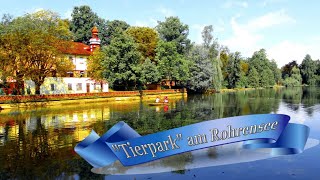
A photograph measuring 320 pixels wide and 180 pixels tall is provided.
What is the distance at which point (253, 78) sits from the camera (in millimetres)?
142750

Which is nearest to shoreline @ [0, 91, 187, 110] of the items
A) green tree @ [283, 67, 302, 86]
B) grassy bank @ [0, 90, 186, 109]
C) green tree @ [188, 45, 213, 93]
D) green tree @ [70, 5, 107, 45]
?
grassy bank @ [0, 90, 186, 109]

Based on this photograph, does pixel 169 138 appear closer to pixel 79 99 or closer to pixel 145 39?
pixel 79 99

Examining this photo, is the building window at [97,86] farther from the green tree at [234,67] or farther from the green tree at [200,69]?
the green tree at [234,67]

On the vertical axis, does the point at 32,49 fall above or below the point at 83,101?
above

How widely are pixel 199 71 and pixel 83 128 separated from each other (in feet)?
218

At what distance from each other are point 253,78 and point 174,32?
60.2 metres

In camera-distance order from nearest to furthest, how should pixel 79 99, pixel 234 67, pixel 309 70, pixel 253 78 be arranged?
1. pixel 79 99
2. pixel 234 67
3. pixel 253 78
4. pixel 309 70

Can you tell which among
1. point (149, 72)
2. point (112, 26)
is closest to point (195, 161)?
point (149, 72)

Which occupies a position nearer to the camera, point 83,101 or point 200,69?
point 83,101

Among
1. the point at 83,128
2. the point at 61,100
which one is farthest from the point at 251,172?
the point at 61,100

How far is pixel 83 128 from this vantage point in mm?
32906

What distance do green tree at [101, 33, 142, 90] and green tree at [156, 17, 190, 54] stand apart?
74.3 ft

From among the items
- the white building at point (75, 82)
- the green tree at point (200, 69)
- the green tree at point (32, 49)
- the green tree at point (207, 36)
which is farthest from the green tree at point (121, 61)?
the green tree at point (207, 36)

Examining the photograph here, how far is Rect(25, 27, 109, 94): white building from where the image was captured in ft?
234
